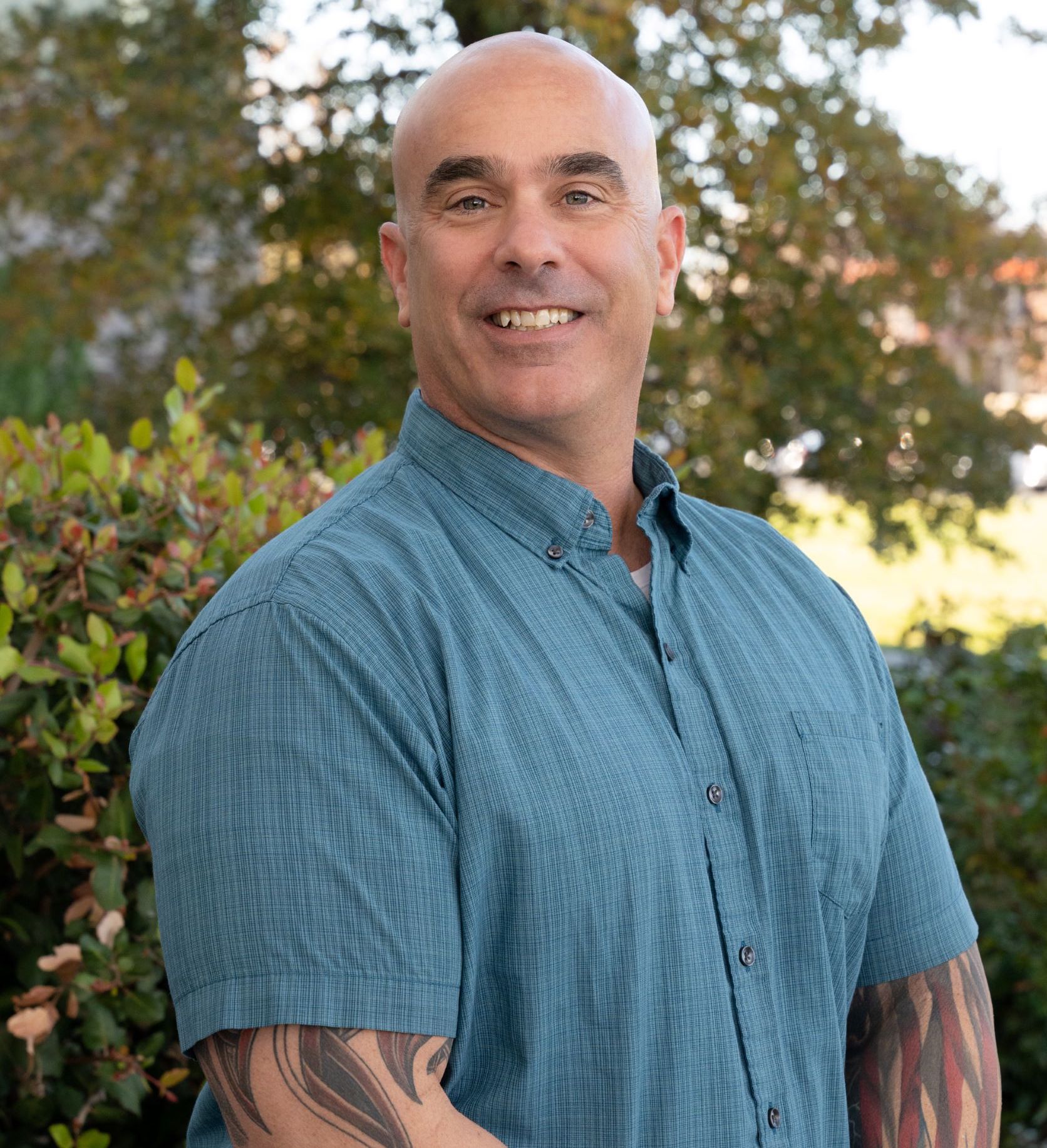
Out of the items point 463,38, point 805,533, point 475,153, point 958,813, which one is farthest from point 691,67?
point 475,153

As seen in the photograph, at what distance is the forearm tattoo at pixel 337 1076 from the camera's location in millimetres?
1291

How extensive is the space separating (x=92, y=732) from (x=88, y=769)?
0.08 m

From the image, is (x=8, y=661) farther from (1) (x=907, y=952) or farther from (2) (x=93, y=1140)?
(1) (x=907, y=952)

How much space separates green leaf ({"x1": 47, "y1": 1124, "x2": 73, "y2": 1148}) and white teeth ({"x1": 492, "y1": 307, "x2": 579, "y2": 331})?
165 cm

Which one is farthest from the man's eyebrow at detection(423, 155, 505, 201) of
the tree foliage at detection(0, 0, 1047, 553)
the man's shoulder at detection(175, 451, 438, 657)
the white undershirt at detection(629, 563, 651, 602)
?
the tree foliage at detection(0, 0, 1047, 553)

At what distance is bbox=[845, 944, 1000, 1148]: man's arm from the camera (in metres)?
1.77

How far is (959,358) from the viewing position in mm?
7734

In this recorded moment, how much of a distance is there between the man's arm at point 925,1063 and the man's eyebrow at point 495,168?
115cm

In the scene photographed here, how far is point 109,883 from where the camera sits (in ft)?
7.61

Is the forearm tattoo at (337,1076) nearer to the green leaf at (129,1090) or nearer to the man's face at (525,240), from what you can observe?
the man's face at (525,240)

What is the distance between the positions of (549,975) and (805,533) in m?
6.09

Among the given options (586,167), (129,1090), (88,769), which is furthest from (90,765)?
(586,167)

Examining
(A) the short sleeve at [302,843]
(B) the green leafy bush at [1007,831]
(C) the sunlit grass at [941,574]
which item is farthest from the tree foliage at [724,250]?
Answer: (A) the short sleeve at [302,843]

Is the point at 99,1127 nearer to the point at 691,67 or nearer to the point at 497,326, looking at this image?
the point at 497,326
